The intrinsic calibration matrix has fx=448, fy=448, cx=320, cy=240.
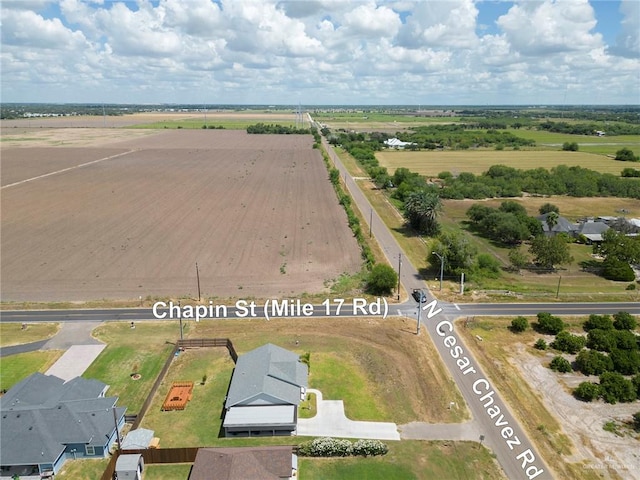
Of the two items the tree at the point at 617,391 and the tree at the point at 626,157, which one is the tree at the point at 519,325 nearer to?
the tree at the point at 617,391

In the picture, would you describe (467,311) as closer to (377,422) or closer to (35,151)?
(377,422)

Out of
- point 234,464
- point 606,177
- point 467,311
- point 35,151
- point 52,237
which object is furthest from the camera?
point 35,151

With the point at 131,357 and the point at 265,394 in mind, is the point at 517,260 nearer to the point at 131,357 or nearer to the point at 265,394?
the point at 265,394

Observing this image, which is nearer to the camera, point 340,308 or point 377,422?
point 377,422

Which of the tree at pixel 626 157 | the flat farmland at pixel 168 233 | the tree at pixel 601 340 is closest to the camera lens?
the tree at pixel 601 340

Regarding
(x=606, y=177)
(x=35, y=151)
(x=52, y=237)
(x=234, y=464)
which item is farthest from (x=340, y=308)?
(x=35, y=151)

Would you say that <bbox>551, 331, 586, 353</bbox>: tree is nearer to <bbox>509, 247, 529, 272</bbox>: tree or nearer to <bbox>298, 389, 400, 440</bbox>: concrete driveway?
<bbox>509, 247, 529, 272</bbox>: tree

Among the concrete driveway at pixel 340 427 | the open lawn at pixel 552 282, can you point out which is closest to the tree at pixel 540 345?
the open lawn at pixel 552 282
